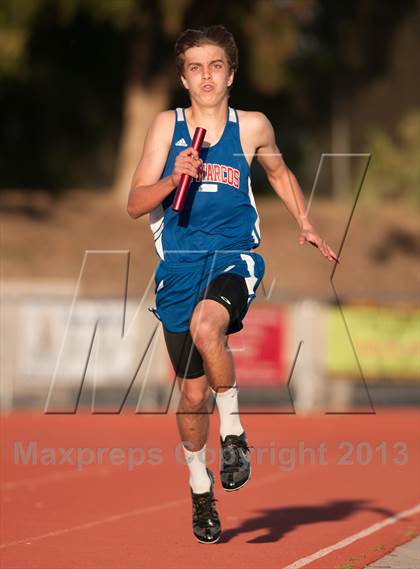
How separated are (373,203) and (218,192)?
29.6 meters

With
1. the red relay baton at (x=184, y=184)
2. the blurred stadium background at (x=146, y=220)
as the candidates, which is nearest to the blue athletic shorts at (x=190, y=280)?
the red relay baton at (x=184, y=184)

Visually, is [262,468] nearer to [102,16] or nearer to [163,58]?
[102,16]

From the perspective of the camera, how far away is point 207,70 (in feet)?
22.4

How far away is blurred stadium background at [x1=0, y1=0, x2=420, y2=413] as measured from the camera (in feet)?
71.0

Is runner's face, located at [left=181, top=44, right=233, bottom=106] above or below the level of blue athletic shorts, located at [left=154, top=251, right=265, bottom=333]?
above

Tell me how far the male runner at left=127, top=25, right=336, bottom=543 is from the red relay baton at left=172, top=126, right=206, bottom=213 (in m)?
0.25

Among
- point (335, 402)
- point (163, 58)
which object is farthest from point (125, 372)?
point (163, 58)

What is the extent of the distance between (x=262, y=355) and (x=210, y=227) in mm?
15143

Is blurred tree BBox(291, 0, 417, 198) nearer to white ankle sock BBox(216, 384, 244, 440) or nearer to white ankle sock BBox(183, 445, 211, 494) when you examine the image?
white ankle sock BBox(183, 445, 211, 494)

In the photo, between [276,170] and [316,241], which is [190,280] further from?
[276,170]

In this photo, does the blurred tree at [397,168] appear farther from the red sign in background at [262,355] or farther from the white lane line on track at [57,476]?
the white lane line on track at [57,476]

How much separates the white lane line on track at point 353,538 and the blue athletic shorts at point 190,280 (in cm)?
133

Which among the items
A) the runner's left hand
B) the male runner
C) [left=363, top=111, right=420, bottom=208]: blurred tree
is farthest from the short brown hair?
[left=363, top=111, right=420, bottom=208]: blurred tree

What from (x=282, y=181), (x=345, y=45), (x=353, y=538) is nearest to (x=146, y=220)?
(x=345, y=45)
